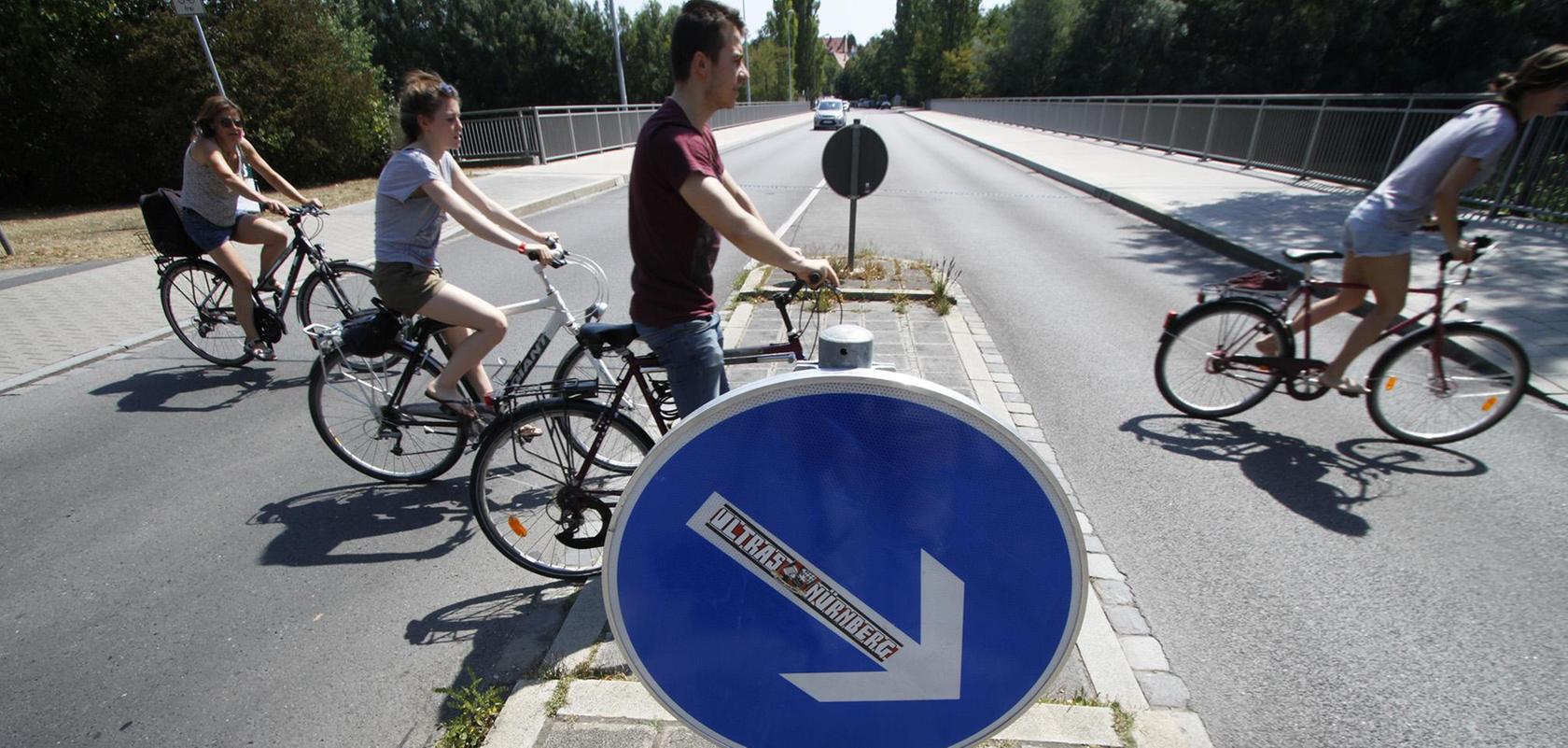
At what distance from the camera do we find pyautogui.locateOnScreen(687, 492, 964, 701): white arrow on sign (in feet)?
4.38

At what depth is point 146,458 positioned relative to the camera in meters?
4.02

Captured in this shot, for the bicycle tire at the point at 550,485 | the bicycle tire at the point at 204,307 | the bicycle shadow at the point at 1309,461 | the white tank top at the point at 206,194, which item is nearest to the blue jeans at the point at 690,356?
the bicycle tire at the point at 550,485

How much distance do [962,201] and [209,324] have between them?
37.9 feet

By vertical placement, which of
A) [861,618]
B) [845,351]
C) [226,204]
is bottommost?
[861,618]

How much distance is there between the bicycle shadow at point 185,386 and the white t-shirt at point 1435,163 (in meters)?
7.04

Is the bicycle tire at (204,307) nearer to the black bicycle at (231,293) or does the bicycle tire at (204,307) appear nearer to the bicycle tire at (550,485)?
the black bicycle at (231,293)

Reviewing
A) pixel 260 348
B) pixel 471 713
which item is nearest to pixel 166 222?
pixel 260 348

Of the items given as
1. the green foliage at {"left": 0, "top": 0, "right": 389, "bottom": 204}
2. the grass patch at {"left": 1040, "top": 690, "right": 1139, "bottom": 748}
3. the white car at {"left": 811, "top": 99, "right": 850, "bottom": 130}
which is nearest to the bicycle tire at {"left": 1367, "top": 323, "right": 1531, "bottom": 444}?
the grass patch at {"left": 1040, "top": 690, "right": 1139, "bottom": 748}

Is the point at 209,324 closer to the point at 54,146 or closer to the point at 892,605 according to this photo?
the point at 892,605

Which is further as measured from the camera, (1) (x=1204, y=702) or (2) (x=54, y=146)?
(2) (x=54, y=146)

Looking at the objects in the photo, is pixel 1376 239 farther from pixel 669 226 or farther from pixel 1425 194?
pixel 669 226

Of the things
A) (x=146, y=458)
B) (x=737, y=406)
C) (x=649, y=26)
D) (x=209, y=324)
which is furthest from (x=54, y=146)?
(x=649, y=26)

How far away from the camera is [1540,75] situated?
343 cm

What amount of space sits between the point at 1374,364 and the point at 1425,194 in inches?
38.2
